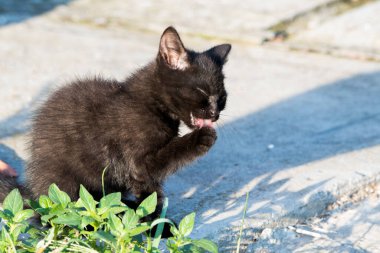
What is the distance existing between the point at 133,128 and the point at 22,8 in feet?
14.1

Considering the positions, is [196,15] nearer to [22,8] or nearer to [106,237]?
[22,8]

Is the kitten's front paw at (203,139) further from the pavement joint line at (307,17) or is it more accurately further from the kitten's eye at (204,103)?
the pavement joint line at (307,17)

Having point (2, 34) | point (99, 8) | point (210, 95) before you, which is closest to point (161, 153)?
point (210, 95)

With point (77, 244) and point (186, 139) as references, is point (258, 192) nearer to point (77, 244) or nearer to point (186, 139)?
point (186, 139)

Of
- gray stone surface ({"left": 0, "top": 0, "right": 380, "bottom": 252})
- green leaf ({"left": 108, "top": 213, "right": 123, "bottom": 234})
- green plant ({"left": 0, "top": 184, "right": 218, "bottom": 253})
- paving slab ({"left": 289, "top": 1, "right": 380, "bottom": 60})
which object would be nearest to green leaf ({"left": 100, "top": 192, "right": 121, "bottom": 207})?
green plant ({"left": 0, "top": 184, "right": 218, "bottom": 253})

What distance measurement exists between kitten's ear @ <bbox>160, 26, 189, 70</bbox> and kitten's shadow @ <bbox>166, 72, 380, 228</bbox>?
686mm

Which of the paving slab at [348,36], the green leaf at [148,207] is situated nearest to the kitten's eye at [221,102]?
the green leaf at [148,207]

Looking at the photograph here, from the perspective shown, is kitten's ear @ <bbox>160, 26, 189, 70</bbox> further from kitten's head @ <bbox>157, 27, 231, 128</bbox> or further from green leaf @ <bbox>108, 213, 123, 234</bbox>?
green leaf @ <bbox>108, 213, 123, 234</bbox>

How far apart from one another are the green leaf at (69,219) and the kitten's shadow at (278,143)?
0.78 meters

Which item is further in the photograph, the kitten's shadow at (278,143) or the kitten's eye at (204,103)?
the kitten's shadow at (278,143)

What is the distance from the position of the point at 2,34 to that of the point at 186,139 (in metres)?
3.47

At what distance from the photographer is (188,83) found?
3029 mm

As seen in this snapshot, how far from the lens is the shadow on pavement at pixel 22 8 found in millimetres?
6461

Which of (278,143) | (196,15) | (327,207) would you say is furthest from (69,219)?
(196,15)
